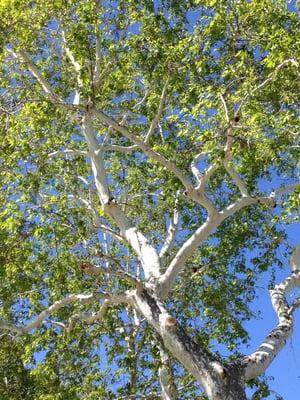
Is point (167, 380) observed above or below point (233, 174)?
below

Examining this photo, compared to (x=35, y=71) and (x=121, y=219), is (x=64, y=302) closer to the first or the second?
(x=121, y=219)

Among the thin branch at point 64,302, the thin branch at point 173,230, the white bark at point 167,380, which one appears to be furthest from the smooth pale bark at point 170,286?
the thin branch at point 173,230

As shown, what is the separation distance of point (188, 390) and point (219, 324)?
1.95m

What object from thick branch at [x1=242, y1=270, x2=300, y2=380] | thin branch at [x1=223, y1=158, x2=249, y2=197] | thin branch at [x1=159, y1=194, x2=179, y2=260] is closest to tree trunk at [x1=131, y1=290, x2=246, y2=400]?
thick branch at [x1=242, y1=270, x2=300, y2=380]

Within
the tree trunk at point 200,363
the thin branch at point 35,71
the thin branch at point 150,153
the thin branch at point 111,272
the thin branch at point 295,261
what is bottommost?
the tree trunk at point 200,363

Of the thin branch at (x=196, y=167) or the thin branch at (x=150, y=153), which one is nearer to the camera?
the thin branch at (x=150, y=153)

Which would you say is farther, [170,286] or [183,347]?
[170,286]

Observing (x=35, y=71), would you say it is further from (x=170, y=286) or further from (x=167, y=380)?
(x=167, y=380)

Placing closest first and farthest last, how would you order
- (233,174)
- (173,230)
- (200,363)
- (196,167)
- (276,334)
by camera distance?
(200,363), (276,334), (233,174), (196,167), (173,230)

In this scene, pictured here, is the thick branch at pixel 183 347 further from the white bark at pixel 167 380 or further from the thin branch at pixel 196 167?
the thin branch at pixel 196 167

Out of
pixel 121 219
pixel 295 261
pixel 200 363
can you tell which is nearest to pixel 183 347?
pixel 200 363

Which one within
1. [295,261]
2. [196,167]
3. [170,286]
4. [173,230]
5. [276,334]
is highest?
[173,230]

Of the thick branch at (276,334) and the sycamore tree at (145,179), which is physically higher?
the sycamore tree at (145,179)

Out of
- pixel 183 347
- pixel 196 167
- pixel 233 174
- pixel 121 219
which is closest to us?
pixel 183 347
